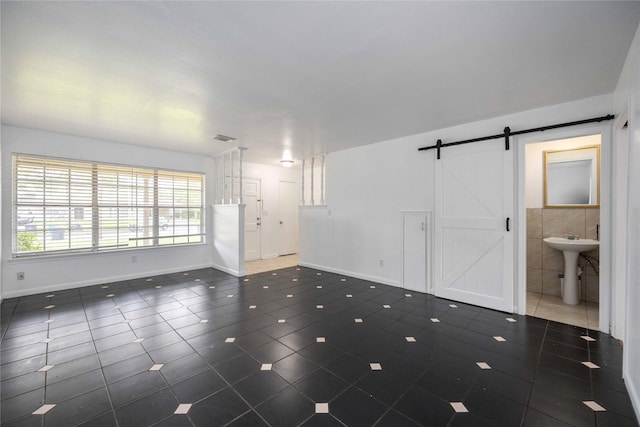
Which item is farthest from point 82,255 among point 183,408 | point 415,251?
point 415,251

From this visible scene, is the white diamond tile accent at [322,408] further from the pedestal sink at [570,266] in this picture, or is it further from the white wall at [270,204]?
the white wall at [270,204]

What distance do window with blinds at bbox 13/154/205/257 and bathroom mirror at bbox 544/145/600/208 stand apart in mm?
6764

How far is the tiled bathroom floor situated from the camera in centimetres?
325

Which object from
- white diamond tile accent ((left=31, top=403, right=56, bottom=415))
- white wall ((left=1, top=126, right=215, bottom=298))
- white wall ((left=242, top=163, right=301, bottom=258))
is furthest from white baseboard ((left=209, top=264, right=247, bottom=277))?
white diamond tile accent ((left=31, top=403, right=56, bottom=415))

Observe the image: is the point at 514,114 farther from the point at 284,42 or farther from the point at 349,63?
the point at 284,42

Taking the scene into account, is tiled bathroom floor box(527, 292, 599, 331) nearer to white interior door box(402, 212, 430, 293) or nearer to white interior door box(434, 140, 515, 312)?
white interior door box(434, 140, 515, 312)

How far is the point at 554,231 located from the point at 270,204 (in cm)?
630

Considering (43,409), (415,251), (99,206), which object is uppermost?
(99,206)

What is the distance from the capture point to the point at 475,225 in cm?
381

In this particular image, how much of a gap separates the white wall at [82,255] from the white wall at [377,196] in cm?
302

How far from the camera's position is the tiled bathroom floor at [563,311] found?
128 inches

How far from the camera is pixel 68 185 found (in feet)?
15.1

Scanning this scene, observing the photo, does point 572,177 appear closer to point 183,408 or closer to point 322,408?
point 322,408

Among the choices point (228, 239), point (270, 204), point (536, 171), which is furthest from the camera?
point (270, 204)
